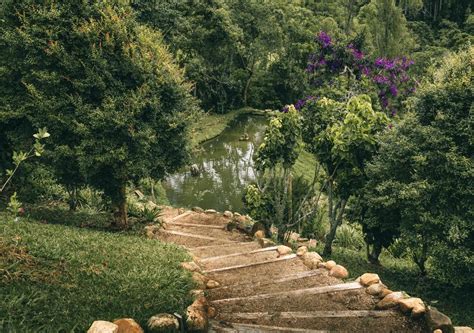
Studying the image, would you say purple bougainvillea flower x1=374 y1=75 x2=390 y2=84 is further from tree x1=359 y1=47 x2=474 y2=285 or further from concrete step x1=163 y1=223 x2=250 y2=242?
concrete step x1=163 y1=223 x2=250 y2=242

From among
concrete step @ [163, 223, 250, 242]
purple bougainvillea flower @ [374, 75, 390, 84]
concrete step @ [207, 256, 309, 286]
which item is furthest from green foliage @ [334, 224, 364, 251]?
purple bougainvillea flower @ [374, 75, 390, 84]

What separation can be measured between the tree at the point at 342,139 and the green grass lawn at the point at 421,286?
80 centimetres

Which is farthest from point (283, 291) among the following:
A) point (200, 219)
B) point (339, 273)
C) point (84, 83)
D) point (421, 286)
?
point (200, 219)

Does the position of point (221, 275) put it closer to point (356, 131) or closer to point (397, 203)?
point (397, 203)

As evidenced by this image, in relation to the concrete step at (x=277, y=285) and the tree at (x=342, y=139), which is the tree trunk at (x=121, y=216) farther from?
the tree at (x=342, y=139)

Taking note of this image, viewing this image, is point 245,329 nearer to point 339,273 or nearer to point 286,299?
point 286,299

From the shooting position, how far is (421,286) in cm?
794

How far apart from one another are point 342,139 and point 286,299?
12.3ft

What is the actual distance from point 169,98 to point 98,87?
1.44 meters

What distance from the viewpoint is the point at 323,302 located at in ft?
19.5

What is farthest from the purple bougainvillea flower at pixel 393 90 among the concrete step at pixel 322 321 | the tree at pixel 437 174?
the concrete step at pixel 322 321

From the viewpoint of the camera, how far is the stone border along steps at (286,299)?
518 cm

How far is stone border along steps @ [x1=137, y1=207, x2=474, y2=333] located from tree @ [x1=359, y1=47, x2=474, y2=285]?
137cm

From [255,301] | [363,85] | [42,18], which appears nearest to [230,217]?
[255,301]
